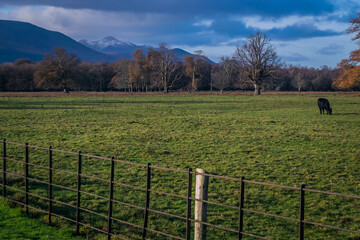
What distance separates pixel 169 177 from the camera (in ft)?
35.1

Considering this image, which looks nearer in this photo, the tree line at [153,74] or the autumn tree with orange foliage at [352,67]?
the autumn tree with orange foliage at [352,67]

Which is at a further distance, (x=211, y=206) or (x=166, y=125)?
(x=166, y=125)

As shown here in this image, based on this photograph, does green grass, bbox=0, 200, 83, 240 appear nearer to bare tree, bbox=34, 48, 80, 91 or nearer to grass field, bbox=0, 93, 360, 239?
grass field, bbox=0, 93, 360, 239

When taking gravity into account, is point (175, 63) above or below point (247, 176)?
above

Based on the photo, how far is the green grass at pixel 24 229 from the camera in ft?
20.2

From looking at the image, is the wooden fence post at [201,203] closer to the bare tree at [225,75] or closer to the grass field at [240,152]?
the grass field at [240,152]

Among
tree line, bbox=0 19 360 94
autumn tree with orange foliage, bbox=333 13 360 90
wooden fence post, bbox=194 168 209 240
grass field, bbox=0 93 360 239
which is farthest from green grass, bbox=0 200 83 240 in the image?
tree line, bbox=0 19 360 94

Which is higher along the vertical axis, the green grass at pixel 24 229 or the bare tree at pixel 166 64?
the bare tree at pixel 166 64

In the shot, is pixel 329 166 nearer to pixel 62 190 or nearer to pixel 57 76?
pixel 62 190

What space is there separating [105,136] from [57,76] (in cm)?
6268

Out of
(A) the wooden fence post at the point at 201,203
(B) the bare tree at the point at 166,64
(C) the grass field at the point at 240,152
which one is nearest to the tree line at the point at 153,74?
(B) the bare tree at the point at 166,64

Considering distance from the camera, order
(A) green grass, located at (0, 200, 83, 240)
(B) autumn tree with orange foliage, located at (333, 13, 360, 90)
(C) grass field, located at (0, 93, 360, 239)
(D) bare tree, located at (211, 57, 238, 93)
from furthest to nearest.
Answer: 1. (D) bare tree, located at (211, 57, 238, 93)
2. (B) autumn tree with orange foliage, located at (333, 13, 360, 90)
3. (C) grass field, located at (0, 93, 360, 239)
4. (A) green grass, located at (0, 200, 83, 240)

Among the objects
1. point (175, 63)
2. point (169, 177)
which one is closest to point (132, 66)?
point (175, 63)

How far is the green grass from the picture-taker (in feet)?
20.2
